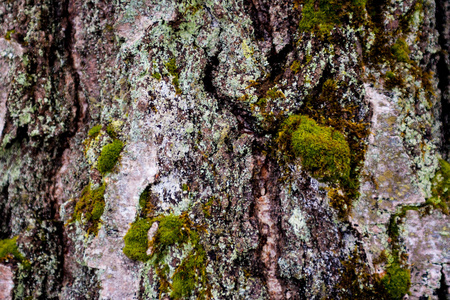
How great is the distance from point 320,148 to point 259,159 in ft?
1.32

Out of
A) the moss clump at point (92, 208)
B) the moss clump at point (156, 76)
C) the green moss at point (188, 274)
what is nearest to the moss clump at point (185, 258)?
the green moss at point (188, 274)

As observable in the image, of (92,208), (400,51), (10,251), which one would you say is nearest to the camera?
(92,208)

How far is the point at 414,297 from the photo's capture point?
1783mm

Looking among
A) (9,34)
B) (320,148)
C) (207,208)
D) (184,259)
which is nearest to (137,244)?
(184,259)

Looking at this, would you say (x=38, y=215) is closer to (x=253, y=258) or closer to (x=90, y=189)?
(x=90, y=189)

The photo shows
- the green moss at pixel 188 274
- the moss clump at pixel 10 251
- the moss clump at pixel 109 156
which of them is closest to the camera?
the green moss at pixel 188 274

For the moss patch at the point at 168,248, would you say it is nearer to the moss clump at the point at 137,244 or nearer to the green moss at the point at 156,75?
the moss clump at the point at 137,244

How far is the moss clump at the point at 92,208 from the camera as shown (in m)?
1.81

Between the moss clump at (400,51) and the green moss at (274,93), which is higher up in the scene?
the moss clump at (400,51)

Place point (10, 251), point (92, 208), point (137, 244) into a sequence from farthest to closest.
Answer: point (10, 251), point (92, 208), point (137, 244)

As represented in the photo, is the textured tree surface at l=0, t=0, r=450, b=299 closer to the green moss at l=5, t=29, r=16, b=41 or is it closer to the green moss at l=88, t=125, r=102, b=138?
the green moss at l=88, t=125, r=102, b=138

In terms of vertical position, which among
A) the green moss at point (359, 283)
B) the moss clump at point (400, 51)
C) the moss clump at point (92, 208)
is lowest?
the green moss at point (359, 283)

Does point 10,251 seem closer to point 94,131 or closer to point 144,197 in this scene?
point 94,131

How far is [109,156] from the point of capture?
1.81 metres
